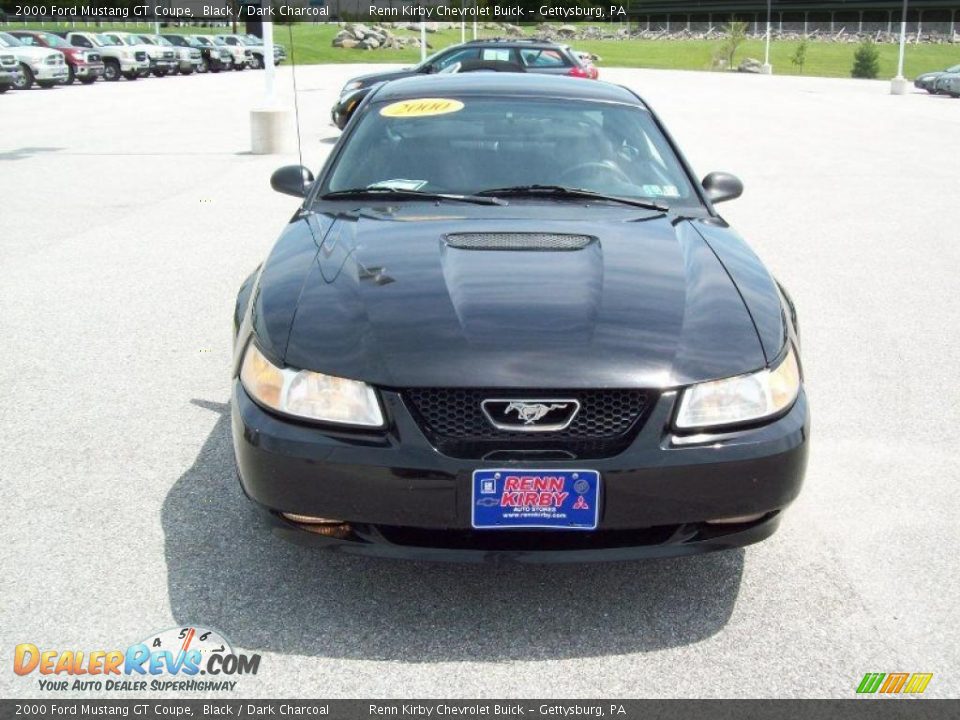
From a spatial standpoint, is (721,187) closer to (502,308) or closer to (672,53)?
(502,308)

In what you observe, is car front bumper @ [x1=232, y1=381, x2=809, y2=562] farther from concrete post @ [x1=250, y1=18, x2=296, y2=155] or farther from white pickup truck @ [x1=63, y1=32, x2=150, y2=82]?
white pickup truck @ [x1=63, y1=32, x2=150, y2=82]

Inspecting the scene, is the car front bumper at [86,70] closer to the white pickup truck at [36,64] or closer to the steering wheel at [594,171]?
the white pickup truck at [36,64]

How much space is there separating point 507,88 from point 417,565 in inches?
94.2

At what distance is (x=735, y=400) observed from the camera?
301cm

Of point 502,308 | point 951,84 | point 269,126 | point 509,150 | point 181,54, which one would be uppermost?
point 509,150

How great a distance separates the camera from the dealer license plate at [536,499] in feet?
9.32

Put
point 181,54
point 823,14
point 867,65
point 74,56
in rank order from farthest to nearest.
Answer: point 823,14, point 867,65, point 181,54, point 74,56

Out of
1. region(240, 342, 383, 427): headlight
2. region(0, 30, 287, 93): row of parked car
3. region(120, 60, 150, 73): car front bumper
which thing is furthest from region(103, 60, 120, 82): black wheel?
region(240, 342, 383, 427): headlight

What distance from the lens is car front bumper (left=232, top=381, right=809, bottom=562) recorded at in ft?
9.37

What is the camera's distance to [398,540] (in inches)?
118

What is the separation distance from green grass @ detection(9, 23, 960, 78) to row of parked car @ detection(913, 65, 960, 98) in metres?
33.2

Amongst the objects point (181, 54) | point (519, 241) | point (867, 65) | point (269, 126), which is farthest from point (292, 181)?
point (867, 65)
